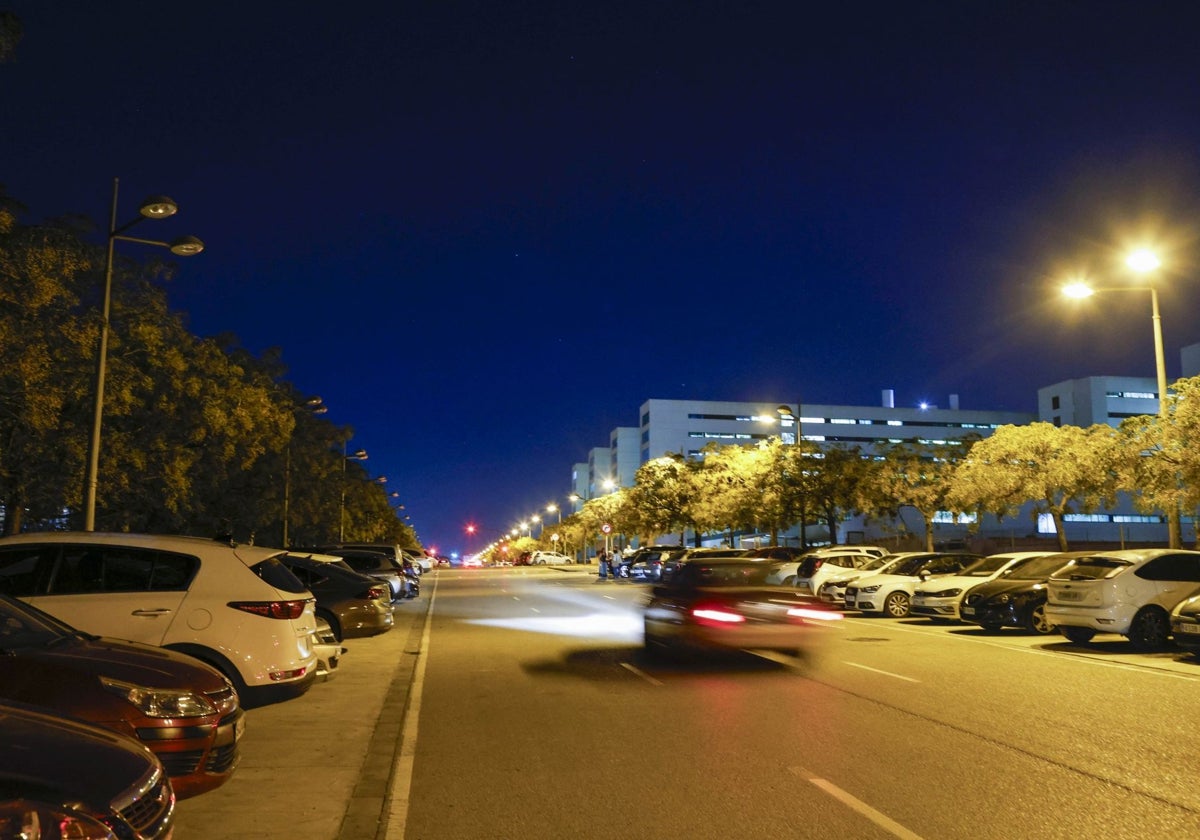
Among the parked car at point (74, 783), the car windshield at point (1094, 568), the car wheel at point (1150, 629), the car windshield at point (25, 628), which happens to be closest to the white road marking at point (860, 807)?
the parked car at point (74, 783)

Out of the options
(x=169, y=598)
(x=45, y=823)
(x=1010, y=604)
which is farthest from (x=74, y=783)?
(x=1010, y=604)

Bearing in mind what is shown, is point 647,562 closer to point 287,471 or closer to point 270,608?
point 287,471

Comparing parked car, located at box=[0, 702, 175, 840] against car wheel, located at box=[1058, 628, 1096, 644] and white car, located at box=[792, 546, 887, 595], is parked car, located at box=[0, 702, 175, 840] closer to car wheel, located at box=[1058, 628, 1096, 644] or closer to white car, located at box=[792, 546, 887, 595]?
car wheel, located at box=[1058, 628, 1096, 644]

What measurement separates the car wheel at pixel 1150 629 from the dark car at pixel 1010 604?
2.74 m

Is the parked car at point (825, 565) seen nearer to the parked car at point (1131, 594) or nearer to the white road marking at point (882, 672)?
the parked car at point (1131, 594)

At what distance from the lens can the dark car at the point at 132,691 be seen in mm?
5895

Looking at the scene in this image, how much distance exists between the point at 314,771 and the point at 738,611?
7973 millimetres

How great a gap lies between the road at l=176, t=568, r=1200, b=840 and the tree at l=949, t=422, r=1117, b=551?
1529cm

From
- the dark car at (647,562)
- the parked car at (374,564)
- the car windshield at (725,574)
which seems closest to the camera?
the car windshield at (725,574)

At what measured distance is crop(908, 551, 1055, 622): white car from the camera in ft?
70.8

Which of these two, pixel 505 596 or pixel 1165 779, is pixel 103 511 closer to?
pixel 505 596

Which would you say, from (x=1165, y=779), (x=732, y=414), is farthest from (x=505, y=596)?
(x=732, y=414)

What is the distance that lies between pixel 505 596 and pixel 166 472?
15.5 metres

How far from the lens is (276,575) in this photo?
9.70 metres
